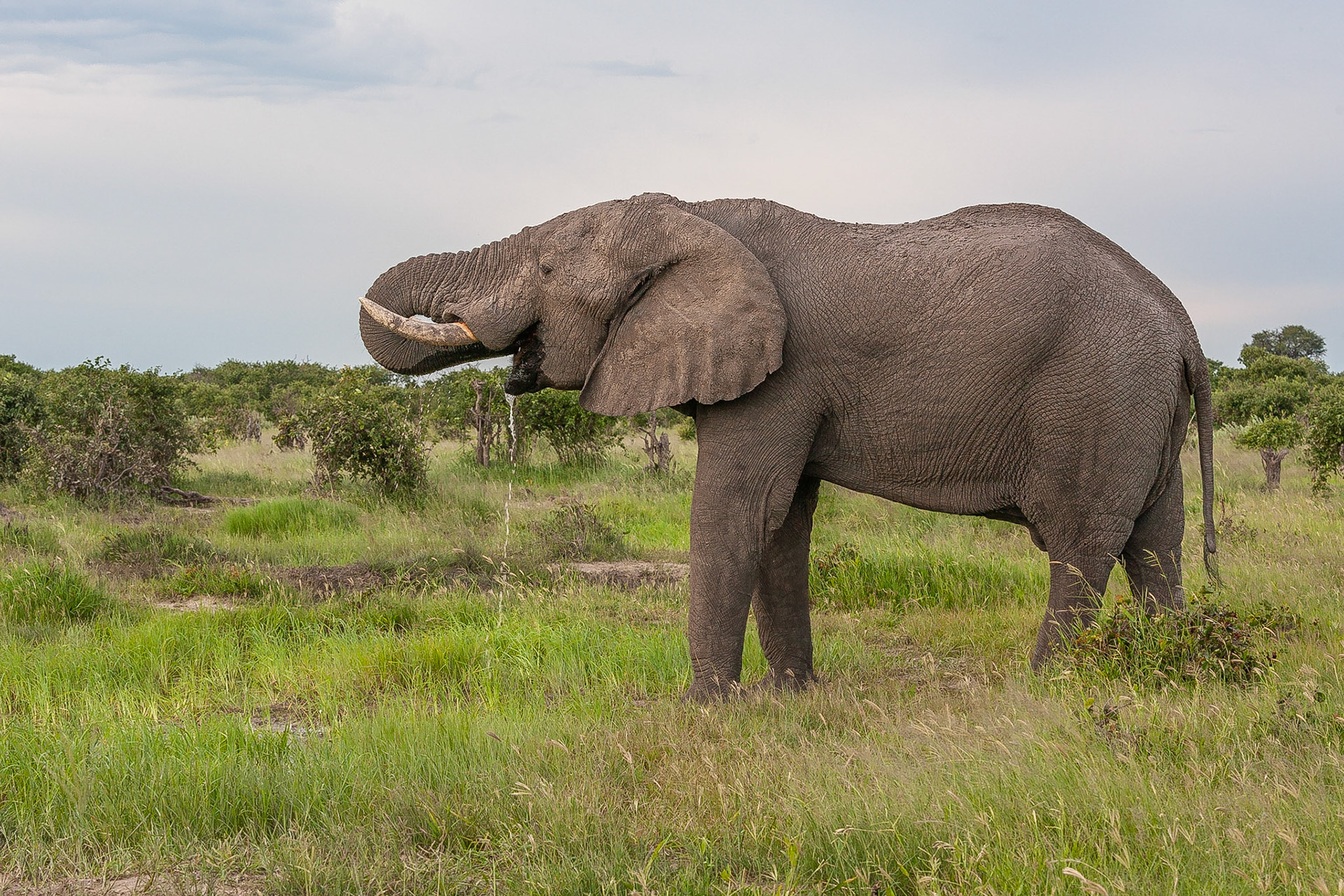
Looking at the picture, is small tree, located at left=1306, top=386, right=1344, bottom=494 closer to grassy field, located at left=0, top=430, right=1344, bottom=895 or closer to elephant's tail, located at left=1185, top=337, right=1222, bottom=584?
grassy field, located at left=0, top=430, right=1344, bottom=895

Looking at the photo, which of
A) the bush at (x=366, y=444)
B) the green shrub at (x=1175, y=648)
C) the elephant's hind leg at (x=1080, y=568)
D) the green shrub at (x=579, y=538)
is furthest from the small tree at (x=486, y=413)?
the green shrub at (x=1175, y=648)

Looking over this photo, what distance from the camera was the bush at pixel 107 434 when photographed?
494 inches

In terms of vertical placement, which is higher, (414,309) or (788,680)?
(414,309)

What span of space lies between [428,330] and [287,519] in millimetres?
6635

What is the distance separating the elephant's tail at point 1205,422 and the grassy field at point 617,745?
666 mm

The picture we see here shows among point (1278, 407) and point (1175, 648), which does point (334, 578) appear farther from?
point (1278, 407)

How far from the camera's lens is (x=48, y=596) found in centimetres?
769

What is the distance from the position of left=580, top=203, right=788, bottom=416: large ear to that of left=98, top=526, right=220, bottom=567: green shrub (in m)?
5.54

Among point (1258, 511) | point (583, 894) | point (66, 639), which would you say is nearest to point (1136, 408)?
point (583, 894)

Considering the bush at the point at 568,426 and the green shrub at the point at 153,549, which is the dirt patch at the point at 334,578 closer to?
the green shrub at the point at 153,549

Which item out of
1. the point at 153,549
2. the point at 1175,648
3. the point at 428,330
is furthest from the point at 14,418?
the point at 1175,648

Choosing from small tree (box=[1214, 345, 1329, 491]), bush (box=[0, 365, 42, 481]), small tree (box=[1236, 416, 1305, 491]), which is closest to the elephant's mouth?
bush (box=[0, 365, 42, 481])

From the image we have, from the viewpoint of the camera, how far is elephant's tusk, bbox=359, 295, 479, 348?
5582mm

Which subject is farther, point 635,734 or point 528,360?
point 528,360
